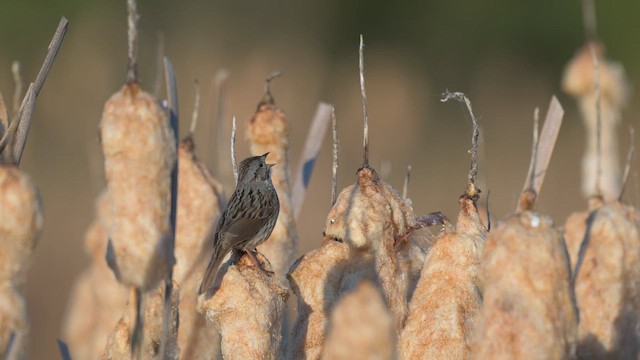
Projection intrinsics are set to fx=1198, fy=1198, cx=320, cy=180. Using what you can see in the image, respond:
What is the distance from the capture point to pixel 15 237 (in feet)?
5.71

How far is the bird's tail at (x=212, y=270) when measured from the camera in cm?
228

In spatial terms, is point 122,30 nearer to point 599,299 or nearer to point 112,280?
point 112,280

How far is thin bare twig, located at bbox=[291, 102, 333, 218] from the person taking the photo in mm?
3000

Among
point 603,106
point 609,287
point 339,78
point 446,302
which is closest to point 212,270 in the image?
point 446,302

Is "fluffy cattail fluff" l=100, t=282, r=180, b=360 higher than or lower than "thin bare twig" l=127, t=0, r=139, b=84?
lower

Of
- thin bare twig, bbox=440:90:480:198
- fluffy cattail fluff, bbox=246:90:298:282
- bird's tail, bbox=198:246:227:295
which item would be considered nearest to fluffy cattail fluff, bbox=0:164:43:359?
bird's tail, bbox=198:246:227:295

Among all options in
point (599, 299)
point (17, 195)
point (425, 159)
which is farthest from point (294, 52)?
point (17, 195)

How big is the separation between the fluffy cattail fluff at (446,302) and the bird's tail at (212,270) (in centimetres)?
40

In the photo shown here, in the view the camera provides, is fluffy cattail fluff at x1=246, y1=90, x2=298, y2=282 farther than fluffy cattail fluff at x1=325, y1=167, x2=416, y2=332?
Yes

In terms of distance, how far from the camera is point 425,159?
29.6ft

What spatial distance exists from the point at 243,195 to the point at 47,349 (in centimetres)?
323

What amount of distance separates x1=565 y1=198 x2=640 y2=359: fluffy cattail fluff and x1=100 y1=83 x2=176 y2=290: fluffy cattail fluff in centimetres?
96

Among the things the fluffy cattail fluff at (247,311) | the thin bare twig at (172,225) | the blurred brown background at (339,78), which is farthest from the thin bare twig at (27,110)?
the blurred brown background at (339,78)

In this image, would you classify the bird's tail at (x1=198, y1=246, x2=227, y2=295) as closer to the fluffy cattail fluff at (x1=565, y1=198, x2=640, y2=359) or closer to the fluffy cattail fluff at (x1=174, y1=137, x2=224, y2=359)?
the fluffy cattail fluff at (x1=174, y1=137, x2=224, y2=359)
